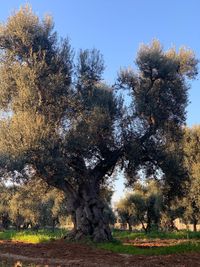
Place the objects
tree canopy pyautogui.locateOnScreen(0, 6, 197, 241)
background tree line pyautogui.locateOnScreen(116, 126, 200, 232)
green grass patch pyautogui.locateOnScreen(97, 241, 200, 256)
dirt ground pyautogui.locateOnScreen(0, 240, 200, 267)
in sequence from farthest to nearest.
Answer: background tree line pyautogui.locateOnScreen(116, 126, 200, 232) → tree canopy pyautogui.locateOnScreen(0, 6, 197, 241) → green grass patch pyautogui.locateOnScreen(97, 241, 200, 256) → dirt ground pyautogui.locateOnScreen(0, 240, 200, 267)

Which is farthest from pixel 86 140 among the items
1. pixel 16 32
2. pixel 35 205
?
pixel 35 205

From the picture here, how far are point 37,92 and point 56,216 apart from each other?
5600 cm

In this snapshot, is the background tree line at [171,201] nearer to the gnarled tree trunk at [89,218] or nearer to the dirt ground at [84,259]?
the gnarled tree trunk at [89,218]

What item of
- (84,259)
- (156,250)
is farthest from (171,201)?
(84,259)

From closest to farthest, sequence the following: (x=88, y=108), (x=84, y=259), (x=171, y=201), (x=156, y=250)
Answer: (x=84, y=259) → (x=156, y=250) → (x=88, y=108) → (x=171, y=201)

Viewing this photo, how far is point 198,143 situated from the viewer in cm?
4981

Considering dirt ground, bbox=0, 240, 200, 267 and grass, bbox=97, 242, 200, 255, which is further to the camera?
grass, bbox=97, 242, 200, 255

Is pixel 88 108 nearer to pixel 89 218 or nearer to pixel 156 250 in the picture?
pixel 89 218

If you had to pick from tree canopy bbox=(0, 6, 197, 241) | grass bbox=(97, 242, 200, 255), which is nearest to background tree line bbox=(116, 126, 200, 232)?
tree canopy bbox=(0, 6, 197, 241)

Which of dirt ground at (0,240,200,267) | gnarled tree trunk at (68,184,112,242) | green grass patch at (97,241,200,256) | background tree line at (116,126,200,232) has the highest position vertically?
background tree line at (116,126,200,232)

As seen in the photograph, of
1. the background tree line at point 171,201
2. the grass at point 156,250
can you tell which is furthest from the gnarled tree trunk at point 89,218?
the background tree line at point 171,201

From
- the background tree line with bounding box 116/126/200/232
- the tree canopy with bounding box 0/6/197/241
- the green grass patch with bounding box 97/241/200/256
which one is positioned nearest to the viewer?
the green grass patch with bounding box 97/241/200/256

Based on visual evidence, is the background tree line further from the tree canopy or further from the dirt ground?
the dirt ground

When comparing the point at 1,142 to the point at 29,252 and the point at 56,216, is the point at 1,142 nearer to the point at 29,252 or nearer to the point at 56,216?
the point at 29,252
